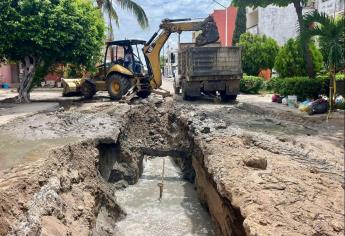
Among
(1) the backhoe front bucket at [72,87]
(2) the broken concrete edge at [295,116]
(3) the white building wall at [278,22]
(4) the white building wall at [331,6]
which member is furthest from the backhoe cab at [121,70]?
(3) the white building wall at [278,22]

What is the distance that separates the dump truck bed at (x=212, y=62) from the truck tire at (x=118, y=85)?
2557 millimetres

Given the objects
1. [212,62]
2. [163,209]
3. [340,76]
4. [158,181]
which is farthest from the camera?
[212,62]

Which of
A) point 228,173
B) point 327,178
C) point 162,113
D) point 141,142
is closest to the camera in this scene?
point 327,178

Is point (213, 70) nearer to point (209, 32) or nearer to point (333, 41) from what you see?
point (209, 32)

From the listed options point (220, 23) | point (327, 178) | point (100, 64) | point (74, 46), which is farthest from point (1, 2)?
point (220, 23)

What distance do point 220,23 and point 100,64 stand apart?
44.5 ft

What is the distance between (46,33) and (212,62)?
6.43m

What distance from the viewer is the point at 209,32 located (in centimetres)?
1662

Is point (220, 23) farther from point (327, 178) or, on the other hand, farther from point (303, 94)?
point (327, 178)

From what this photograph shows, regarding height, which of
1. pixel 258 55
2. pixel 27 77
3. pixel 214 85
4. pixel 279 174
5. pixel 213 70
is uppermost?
pixel 258 55

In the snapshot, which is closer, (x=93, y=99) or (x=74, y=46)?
(x=74, y=46)

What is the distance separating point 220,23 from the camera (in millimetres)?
29531

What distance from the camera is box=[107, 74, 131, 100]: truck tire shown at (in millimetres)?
16453

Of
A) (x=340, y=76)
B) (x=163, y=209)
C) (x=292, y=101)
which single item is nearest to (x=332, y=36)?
(x=340, y=76)
